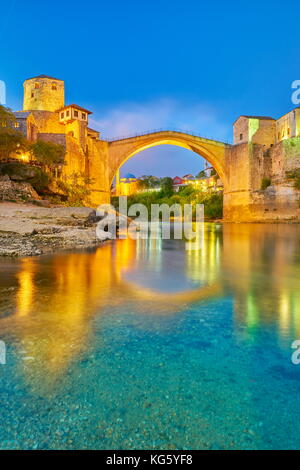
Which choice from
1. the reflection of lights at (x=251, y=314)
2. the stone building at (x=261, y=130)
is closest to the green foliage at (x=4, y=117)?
the reflection of lights at (x=251, y=314)

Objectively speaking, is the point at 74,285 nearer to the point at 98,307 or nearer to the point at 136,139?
the point at 98,307

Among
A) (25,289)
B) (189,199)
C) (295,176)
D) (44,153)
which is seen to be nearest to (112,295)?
(25,289)

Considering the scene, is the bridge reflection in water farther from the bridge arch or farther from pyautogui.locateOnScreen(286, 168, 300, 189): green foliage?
the bridge arch

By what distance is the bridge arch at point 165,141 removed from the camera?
1169 inches

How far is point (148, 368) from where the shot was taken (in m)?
2.05

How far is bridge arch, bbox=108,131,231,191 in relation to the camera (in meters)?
29.7

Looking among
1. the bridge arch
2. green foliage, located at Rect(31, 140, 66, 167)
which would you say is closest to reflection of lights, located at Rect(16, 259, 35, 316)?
green foliage, located at Rect(31, 140, 66, 167)

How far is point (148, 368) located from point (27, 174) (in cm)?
1963

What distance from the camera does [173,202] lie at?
48344mm

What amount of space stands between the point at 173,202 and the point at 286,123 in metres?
21.8

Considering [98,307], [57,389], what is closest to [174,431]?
[57,389]

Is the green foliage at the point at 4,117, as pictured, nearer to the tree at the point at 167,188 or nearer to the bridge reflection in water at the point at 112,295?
the bridge reflection in water at the point at 112,295

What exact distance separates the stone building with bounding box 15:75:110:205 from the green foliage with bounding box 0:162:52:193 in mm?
4515

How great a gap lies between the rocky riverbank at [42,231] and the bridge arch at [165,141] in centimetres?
1739
